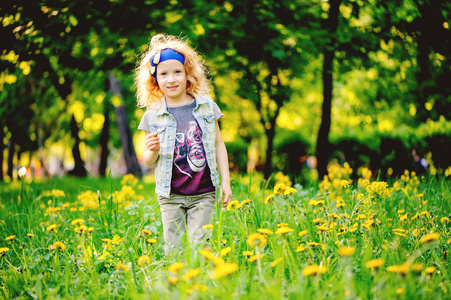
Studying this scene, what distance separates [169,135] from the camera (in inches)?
93.1

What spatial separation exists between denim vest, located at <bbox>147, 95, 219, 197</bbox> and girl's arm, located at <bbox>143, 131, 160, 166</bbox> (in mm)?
46

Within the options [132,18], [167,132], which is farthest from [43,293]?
[132,18]

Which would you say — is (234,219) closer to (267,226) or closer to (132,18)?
(267,226)

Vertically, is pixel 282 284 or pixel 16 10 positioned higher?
pixel 16 10

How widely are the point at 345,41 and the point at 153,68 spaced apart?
9.93 ft

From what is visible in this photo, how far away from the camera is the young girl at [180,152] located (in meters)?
2.35

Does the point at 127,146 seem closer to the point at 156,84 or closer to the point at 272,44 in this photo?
the point at 272,44

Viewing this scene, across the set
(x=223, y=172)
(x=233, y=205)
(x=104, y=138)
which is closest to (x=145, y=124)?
(x=223, y=172)

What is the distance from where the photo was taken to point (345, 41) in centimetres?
452

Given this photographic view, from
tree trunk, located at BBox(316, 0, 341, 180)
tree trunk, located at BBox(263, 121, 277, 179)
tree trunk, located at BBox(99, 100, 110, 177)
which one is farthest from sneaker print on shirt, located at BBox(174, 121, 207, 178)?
tree trunk, located at BBox(99, 100, 110, 177)

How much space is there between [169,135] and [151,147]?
0.19 m

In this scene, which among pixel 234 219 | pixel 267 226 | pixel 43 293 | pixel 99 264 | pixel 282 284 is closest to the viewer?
pixel 282 284

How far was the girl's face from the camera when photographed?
2.36 m

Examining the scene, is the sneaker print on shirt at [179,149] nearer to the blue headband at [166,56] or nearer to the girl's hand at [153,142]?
the girl's hand at [153,142]
